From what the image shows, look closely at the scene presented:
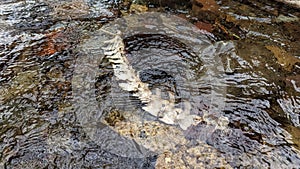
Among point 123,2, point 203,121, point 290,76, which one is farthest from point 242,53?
point 123,2

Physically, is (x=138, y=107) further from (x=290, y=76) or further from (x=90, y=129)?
(x=290, y=76)

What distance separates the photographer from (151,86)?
8.47ft

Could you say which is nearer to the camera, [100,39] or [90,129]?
[90,129]

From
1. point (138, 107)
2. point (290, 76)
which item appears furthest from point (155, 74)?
point (290, 76)

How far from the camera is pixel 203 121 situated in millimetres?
2291

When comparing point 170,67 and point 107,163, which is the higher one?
point 170,67

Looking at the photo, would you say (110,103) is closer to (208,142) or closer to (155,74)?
(155,74)

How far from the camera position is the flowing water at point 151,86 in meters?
2.06

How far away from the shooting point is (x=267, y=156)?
6.68 feet

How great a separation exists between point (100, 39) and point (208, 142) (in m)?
1.54

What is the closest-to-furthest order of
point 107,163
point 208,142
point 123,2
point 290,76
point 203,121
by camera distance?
point 107,163, point 208,142, point 203,121, point 290,76, point 123,2

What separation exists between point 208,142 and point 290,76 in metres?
1.07

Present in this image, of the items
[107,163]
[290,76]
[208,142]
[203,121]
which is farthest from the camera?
[290,76]

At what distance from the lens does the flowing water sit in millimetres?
2062
